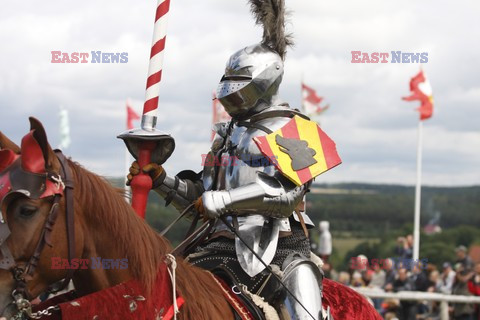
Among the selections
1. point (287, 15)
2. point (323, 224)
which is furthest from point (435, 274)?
point (287, 15)

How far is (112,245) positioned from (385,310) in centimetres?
1001

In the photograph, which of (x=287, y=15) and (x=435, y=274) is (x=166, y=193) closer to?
(x=287, y=15)

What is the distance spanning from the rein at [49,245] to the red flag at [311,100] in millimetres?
22566

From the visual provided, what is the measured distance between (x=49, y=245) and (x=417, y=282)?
1147 centimetres

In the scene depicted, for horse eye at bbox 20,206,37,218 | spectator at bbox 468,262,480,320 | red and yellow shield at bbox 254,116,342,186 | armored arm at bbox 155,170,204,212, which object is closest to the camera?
horse eye at bbox 20,206,37,218

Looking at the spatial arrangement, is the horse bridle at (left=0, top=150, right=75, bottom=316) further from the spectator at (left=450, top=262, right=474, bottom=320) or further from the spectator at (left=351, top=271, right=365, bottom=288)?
the spectator at (left=351, top=271, right=365, bottom=288)

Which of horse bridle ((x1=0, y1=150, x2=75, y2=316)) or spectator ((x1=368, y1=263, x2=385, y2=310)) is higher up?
horse bridle ((x1=0, y1=150, x2=75, y2=316))

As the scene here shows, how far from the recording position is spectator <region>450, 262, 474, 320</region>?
43.3ft

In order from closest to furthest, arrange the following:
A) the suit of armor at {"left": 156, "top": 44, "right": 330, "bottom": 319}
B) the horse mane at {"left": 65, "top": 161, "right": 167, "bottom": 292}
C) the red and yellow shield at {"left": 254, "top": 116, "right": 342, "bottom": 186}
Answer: the horse mane at {"left": 65, "top": 161, "right": 167, "bottom": 292} → the suit of armor at {"left": 156, "top": 44, "right": 330, "bottom": 319} → the red and yellow shield at {"left": 254, "top": 116, "right": 342, "bottom": 186}

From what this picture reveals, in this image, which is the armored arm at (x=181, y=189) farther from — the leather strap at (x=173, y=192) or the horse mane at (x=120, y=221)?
the horse mane at (x=120, y=221)

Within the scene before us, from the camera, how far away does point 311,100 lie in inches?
1069

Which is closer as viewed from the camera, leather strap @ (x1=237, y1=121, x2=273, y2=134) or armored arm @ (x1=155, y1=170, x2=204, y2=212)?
leather strap @ (x1=237, y1=121, x2=273, y2=134)

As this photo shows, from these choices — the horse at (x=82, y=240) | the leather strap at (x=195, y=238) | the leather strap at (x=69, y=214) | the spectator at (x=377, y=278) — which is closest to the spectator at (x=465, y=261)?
the spectator at (x=377, y=278)

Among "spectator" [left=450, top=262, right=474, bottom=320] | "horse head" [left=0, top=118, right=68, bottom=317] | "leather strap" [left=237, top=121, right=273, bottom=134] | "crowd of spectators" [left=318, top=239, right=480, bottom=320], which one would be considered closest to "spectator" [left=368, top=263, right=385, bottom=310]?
"crowd of spectators" [left=318, top=239, right=480, bottom=320]
